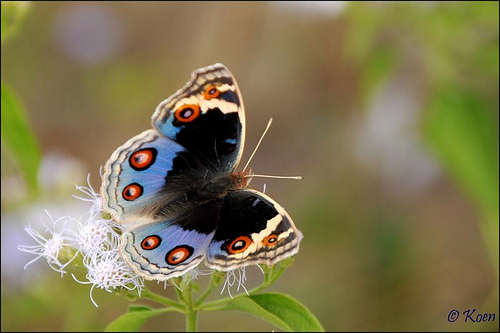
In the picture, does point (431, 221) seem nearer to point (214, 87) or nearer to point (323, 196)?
point (323, 196)

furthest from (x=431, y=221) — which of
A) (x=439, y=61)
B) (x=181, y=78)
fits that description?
(x=181, y=78)

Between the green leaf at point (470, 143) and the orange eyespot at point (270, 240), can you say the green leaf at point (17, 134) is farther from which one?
the green leaf at point (470, 143)

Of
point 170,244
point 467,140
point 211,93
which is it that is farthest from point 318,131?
point 170,244

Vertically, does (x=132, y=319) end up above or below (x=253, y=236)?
below

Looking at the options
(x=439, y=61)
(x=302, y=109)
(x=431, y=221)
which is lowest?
(x=431, y=221)

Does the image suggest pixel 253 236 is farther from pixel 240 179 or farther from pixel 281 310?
pixel 240 179

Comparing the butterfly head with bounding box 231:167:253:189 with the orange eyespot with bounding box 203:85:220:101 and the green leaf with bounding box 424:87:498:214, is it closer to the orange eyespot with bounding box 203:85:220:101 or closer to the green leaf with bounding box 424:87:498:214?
the orange eyespot with bounding box 203:85:220:101
